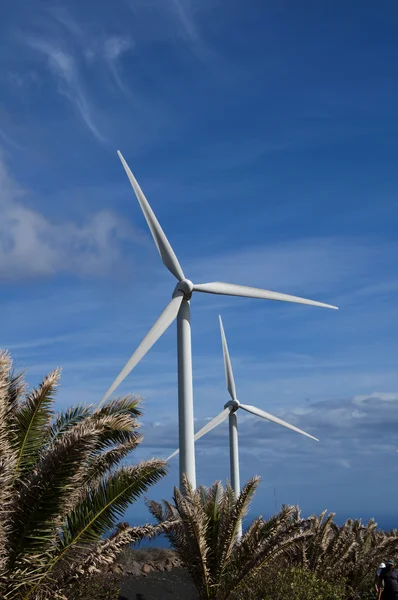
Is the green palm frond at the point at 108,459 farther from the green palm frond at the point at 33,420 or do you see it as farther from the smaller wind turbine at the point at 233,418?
the smaller wind turbine at the point at 233,418

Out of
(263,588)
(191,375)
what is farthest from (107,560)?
(191,375)

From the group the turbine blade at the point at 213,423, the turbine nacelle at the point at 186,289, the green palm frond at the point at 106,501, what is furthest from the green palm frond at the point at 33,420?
the turbine blade at the point at 213,423

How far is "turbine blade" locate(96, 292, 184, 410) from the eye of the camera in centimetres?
2203

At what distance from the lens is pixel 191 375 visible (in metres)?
23.6

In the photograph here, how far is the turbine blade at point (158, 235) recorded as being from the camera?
85.3ft

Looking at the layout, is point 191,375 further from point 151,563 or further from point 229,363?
point 229,363

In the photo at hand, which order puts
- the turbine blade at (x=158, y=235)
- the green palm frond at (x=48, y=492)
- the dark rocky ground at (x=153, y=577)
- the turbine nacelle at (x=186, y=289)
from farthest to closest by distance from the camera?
the turbine blade at (x=158, y=235) < the turbine nacelle at (x=186, y=289) < the dark rocky ground at (x=153, y=577) < the green palm frond at (x=48, y=492)

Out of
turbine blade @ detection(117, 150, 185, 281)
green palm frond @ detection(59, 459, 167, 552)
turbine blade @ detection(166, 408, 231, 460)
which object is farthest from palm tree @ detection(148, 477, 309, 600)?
turbine blade @ detection(166, 408, 231, 460)

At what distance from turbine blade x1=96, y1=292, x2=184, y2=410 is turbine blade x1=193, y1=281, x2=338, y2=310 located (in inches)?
50.6

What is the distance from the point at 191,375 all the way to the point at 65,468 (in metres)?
10.5

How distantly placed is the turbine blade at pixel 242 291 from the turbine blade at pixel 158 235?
988mm

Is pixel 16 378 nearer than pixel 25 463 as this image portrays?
No

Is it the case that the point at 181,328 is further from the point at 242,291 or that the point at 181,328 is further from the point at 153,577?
the point at 153,577

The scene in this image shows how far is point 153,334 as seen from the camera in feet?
77.0
